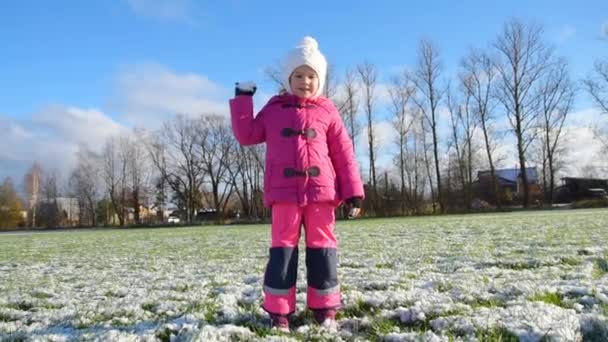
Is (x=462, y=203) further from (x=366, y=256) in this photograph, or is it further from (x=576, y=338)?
(x=576, y=338)

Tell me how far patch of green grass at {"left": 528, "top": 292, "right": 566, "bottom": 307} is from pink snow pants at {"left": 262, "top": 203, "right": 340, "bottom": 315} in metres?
1.38

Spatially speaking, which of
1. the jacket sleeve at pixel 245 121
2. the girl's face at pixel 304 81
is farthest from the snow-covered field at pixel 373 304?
the girl's face at pixel 304 81

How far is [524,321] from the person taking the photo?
261cm

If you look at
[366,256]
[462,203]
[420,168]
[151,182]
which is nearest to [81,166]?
[151,182]

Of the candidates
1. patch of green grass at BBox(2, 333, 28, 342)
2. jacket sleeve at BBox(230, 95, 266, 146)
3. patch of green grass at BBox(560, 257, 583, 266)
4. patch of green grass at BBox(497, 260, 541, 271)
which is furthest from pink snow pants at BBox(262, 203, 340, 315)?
patch of green grass at BBox(560, 257, 583, 266)

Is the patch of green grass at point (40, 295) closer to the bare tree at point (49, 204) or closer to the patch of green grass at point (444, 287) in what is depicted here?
the patch of green grass at point (444, 287)

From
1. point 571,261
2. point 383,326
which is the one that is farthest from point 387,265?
point 383,326

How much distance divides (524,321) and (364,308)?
1118mm

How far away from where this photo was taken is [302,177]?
2979mm

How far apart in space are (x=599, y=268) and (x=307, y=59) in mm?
3902

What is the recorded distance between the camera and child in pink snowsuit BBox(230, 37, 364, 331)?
3.00 metres

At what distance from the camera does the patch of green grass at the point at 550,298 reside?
125 inches

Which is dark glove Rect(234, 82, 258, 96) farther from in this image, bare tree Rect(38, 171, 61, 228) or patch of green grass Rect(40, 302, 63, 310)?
bare tree Rect(38, 171, 61, 228)

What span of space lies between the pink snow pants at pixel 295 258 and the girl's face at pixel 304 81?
2.48 feet
